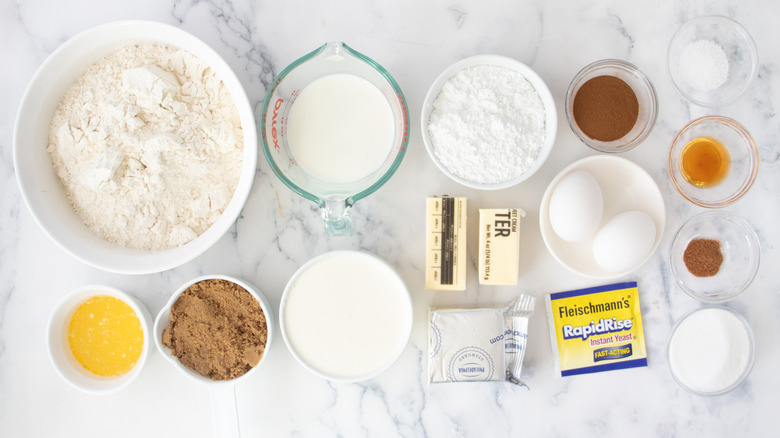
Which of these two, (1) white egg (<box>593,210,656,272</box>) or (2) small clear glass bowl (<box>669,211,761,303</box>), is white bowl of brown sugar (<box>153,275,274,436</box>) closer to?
(1) white egg (<box>593,210,656,272</box>)

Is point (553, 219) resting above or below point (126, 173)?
below

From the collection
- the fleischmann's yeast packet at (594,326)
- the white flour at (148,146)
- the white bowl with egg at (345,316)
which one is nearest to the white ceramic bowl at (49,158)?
the white flour at (148,146)

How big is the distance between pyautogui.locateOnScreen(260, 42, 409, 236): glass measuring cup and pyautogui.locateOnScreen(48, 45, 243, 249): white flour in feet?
0.28

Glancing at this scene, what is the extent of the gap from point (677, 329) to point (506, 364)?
0.47 metres

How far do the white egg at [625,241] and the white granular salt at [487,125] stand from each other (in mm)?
255

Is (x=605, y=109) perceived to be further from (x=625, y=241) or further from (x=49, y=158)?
(x=49, y=158)

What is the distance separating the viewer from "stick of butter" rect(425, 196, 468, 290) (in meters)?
1.17

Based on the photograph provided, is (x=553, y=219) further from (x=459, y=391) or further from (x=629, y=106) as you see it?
(x=459, y=391)

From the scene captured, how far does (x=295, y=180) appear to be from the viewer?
3.72 feet

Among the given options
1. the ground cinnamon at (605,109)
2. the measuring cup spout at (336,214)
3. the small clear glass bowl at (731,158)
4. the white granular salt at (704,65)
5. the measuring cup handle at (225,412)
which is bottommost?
the measuring cup handle at (225,412)

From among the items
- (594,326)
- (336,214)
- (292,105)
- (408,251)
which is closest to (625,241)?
(594,326)

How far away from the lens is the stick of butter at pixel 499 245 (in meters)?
1.17

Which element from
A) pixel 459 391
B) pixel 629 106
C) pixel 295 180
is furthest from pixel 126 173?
pixel 629 106

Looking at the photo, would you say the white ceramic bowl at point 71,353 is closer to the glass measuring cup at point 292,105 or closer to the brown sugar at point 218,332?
the brown sugar at point 218,332
